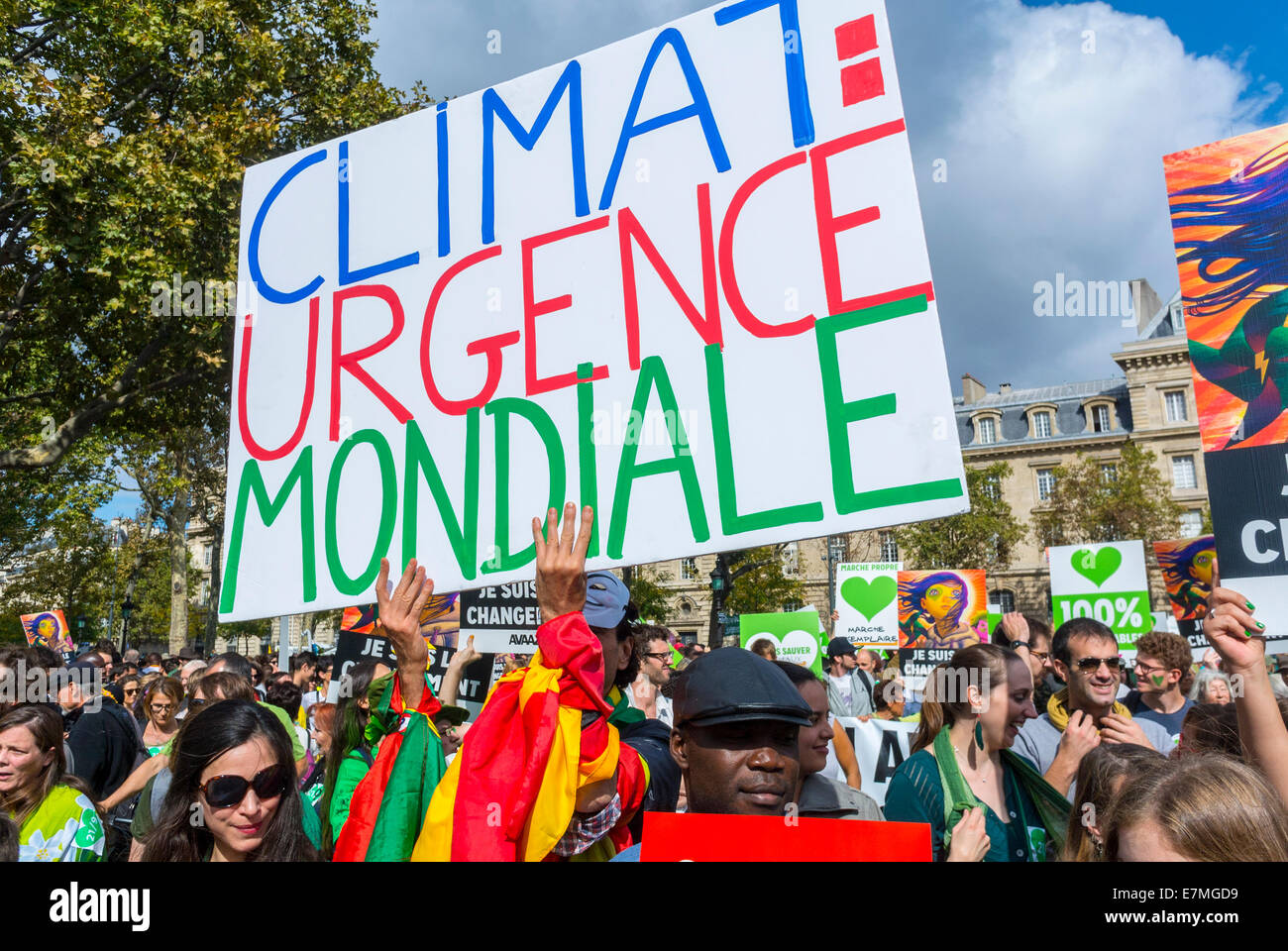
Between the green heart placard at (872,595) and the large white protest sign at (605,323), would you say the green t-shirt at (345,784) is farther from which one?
the green heart placard at (872,595)

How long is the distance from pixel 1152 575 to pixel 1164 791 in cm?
5174

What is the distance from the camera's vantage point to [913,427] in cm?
203

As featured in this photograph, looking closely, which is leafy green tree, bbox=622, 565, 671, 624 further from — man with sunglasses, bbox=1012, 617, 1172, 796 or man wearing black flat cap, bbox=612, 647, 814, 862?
man wearing black flat cap, bbox=612, 647, 814, 862

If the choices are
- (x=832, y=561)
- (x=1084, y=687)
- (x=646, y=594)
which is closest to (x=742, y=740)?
(x=1084, y=687)

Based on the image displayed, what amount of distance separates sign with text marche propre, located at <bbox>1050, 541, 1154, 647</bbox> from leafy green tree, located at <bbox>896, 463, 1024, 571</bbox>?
33.1 metres

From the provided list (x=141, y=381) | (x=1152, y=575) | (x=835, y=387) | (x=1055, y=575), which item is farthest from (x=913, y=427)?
(x=1152, y=575)

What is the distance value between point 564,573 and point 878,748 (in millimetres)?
4410

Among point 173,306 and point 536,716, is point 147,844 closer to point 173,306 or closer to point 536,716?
point 536,716

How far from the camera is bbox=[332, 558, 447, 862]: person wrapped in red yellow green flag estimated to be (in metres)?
2.16

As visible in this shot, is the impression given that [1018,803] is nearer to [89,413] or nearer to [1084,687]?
[1084,687]

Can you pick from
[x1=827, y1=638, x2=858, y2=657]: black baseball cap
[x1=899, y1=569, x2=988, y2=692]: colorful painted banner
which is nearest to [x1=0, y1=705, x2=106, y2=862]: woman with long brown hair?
[x1=827, y1=638, x2=858, y2=657]: black baseball cap

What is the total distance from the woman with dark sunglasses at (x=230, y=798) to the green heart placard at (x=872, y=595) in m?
10.9

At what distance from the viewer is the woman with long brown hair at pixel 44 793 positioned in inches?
126

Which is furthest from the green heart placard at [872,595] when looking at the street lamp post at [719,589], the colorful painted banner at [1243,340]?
the colorful painted banner at [1243,340]
